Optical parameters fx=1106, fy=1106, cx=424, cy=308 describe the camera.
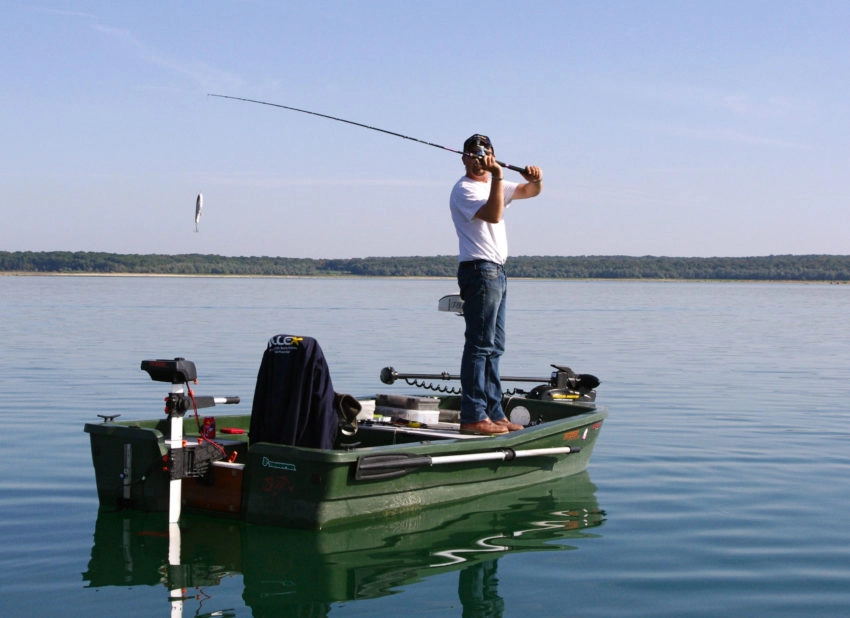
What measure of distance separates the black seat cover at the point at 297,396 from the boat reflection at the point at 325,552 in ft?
1.90

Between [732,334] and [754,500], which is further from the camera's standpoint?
[732,334]

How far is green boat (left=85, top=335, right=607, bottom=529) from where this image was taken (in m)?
6.62

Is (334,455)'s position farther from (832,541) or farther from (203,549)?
(832,541)

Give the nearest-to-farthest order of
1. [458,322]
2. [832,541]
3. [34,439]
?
[832,541], [34,439], [458,322]

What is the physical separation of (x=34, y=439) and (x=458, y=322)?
76.9ft

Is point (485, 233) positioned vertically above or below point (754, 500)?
above

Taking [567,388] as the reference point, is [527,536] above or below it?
below

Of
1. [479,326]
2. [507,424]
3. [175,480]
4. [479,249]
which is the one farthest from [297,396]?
[507,424]

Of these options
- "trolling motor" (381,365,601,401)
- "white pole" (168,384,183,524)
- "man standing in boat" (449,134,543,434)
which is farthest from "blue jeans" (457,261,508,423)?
"white pole" (168,384,183,524)

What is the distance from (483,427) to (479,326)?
82cm

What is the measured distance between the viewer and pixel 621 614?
18.1 ft

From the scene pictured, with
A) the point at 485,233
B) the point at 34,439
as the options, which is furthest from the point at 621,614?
the point at 34,439

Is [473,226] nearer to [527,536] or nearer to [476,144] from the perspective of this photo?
[476,144]

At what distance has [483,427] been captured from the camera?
26.4ft
